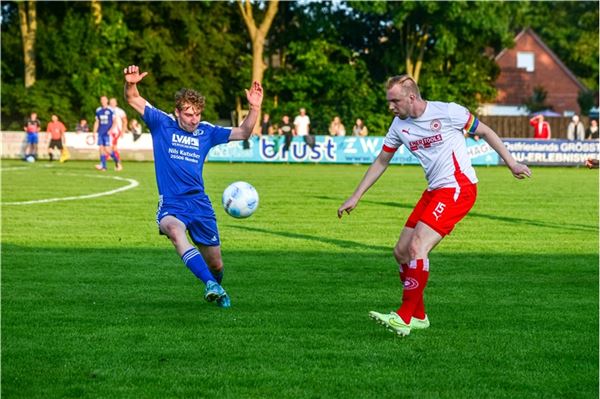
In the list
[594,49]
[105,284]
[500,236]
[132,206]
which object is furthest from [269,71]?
[105,284]

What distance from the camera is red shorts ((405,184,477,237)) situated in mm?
8469

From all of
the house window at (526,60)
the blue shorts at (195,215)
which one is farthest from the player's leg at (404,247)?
the house window at (526,60)

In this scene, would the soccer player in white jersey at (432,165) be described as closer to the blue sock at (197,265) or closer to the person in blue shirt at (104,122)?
the blue sock at (197,265)

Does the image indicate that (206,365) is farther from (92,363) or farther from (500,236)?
(500,236)

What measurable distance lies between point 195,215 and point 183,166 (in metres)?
0.43

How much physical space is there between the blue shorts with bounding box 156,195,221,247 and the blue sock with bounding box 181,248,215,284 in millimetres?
321

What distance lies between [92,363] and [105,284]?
3628 mm

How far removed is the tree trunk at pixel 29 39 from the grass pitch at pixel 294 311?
3969cm

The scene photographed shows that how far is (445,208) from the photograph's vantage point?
849 centimetres

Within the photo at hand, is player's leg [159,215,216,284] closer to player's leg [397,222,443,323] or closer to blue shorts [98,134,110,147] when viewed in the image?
player's leg [397,222,443,323]

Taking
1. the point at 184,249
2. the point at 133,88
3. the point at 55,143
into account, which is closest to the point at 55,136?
the point at 55,143

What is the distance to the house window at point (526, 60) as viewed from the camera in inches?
3664

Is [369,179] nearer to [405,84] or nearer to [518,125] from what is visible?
[405,84]

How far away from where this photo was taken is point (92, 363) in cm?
697
